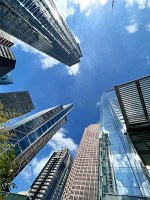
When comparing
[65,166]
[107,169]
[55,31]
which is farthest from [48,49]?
[107,169]

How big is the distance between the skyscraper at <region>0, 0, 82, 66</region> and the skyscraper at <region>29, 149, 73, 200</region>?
10161cm

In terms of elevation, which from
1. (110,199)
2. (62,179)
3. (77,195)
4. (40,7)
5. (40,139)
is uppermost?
(40,7)

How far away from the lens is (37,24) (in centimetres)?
11856

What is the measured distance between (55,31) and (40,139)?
73.9m

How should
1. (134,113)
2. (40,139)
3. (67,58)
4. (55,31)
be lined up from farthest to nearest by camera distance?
(67,58) → (55,31) → (40,139) → (134,113)

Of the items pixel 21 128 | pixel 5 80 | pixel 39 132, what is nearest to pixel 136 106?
pixel 21 128

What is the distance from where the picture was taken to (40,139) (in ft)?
365

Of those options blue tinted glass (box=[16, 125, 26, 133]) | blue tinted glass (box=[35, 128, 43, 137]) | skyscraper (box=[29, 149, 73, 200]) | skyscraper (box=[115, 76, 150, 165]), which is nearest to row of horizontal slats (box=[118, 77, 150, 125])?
skyscraper (box=[115, 76, 150, 165])

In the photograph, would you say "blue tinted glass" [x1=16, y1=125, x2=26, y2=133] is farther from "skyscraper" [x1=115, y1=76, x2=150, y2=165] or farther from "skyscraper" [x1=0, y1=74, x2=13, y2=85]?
"skyscraper" [x1=0, y1=74, x2=13, y2=85]

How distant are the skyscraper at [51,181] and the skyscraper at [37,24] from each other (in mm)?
101608

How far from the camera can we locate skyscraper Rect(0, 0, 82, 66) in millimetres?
91131

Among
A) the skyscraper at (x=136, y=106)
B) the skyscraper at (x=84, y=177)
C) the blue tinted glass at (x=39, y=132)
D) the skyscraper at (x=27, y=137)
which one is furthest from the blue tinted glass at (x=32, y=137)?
the skyscraper at (x=136, y=106)

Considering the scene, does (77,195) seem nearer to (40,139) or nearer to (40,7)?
(40,139)

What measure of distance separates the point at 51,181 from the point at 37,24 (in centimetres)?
12015
